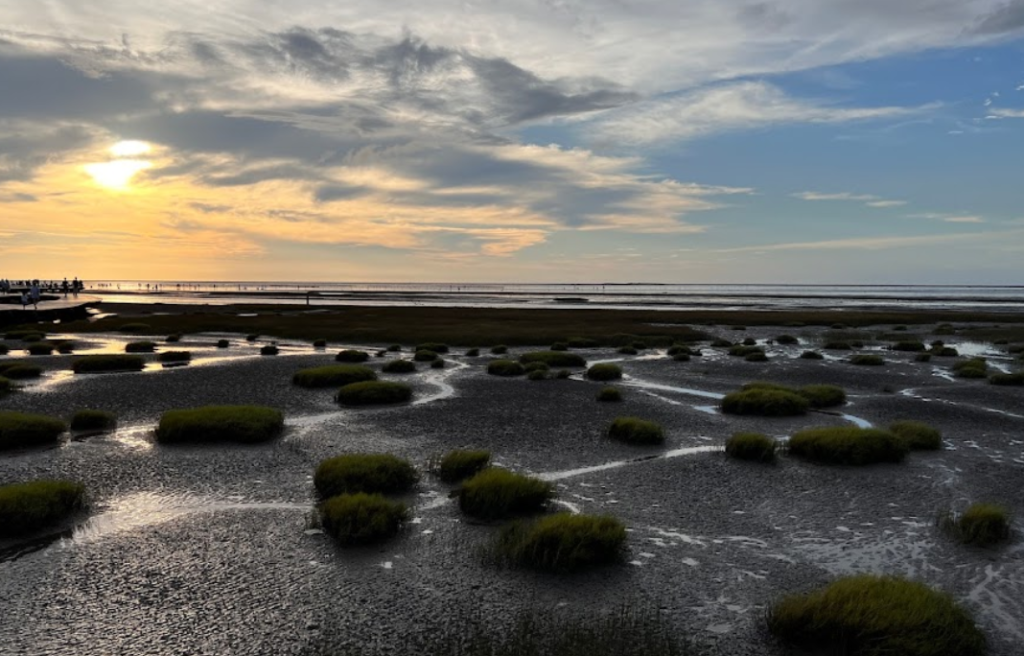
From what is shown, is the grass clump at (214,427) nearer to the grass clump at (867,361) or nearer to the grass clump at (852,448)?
the grass clump at (852,448)

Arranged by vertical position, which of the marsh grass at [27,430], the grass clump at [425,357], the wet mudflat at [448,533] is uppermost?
the marsh grass at [27,430]

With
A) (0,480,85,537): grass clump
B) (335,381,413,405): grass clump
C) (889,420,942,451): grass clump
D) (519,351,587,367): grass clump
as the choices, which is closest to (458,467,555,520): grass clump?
(0,480,85,537): grass clump

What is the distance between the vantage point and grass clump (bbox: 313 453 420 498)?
15203 millimetres

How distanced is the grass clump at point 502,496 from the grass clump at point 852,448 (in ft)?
28.0

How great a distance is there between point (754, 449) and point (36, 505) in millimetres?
16086

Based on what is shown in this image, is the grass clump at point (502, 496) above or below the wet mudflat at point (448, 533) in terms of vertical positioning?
above

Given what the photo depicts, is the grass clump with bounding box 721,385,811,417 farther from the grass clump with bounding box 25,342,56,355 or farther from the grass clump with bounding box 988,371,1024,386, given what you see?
the grass clump with bounding box 25,342,56,355

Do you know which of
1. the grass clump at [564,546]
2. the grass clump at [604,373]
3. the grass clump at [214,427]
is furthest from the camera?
the grass clump at [604,373]

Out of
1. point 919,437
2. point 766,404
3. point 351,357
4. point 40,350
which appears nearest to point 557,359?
point 351,357

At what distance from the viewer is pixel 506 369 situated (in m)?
36.4

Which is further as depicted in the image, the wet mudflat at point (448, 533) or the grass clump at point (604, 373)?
the grass clump at point (604, 373)

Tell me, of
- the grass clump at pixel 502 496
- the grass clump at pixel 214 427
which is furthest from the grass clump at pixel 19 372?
the grass clump at pixel 502 496

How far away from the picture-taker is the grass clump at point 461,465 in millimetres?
16656

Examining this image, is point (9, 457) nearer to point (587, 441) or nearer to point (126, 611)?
point (126, 611)
